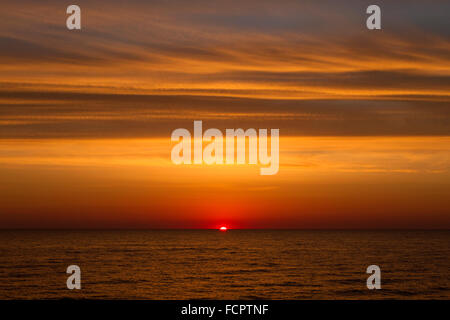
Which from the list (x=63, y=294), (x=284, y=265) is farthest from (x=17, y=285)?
(x=284, y=265)

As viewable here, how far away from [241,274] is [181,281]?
8.39 metres

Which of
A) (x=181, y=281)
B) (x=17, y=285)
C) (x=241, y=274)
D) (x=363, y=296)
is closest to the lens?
(x=363, y=296)

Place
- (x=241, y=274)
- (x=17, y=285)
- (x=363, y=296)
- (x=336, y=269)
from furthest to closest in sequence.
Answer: (x=336, y=269)
(x=241, y=274)
(x=17, y=285)
(x=363, y=296)

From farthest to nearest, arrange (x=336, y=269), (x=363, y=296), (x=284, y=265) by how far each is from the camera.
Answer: (x=284, y=265) < (x=336, y=269) < (x=363, y=296)
